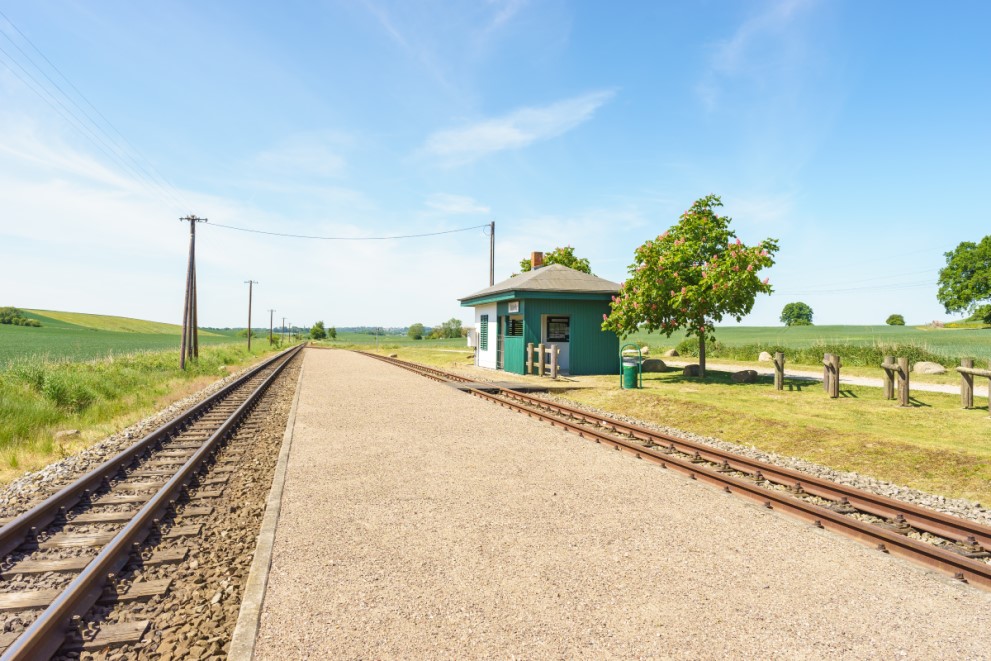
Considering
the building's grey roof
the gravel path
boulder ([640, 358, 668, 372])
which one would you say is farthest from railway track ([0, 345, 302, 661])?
boulder ([640, 358, 668, 372])

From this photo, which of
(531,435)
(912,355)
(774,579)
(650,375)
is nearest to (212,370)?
(650,375)

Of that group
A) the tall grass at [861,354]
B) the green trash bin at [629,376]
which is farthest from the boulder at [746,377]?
the tall grass at [861,354]

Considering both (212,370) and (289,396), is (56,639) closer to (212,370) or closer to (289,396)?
(289,396)

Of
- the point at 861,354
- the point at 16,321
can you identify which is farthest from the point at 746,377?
the point at 16,321

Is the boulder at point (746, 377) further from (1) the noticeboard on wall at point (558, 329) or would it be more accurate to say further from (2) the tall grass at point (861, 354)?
(1) the noticeboard on wall at point (558, 329)

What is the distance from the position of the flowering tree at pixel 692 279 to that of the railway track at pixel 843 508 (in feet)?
35.6

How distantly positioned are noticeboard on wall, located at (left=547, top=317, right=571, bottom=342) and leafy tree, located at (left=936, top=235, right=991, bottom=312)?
56.9m

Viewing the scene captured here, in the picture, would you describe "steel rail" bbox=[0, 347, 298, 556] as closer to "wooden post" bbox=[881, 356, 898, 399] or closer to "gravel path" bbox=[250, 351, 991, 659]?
"gravel path" bbox=[250, 351, 991, 659]

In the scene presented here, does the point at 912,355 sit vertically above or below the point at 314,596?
above

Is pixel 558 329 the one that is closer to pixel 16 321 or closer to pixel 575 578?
pixel 575 578

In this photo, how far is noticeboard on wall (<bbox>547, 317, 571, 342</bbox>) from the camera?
25.1 m

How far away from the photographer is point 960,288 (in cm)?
5931

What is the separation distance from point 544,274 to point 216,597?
24.2m

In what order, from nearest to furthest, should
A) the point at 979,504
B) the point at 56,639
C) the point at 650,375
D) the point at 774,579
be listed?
the point at 56,639 < the point at 774,579 < the point at 979,504 < the point at 650,375
